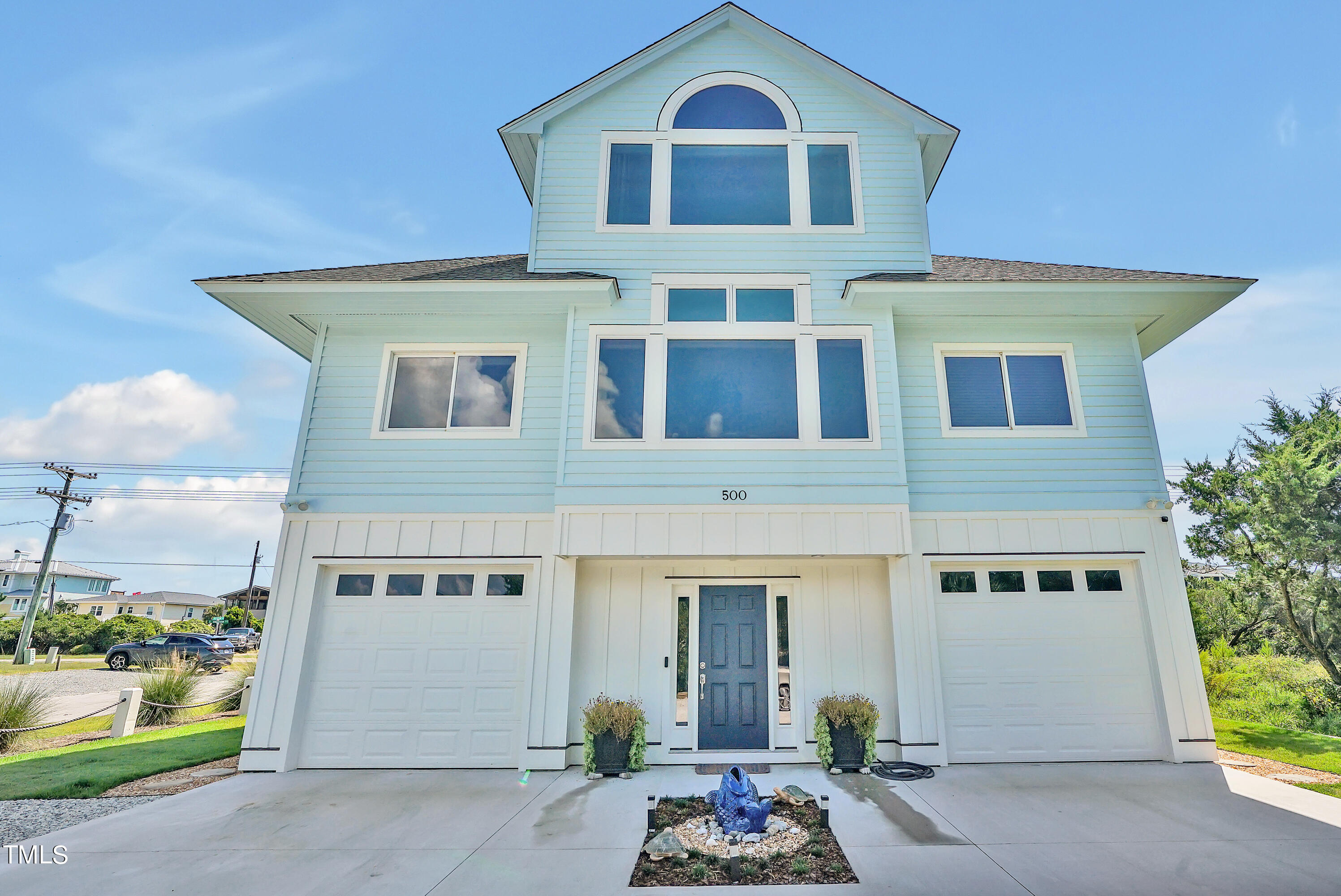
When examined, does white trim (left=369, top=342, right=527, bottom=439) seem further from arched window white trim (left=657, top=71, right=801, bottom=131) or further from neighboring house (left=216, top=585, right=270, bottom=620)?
neighboring house (left=216, top=585, right=270, bottom=620)

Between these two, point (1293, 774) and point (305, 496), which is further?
point (305, 496)

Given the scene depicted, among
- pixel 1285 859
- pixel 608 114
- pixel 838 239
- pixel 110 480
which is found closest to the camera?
pixel 1285 859

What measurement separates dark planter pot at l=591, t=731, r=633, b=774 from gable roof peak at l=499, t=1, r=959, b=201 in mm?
7285

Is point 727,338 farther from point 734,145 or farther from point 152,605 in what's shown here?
point 152,605

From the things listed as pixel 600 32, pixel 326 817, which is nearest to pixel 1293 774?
pixel 326 817

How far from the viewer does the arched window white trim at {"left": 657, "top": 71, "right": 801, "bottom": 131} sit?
28.1 ft

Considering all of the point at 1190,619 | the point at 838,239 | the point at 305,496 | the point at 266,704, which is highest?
the point at 838,239

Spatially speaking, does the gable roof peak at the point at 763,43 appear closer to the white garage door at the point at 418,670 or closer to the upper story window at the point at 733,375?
the upper story window at the point at 733,375

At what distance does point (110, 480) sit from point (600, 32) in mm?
35742

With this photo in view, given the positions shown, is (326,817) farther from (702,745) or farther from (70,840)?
(702,745)

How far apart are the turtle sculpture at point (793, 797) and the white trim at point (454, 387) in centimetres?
489

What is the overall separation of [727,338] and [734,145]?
3129 millimetres

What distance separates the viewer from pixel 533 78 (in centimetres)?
1056

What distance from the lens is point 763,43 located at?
351 inches
